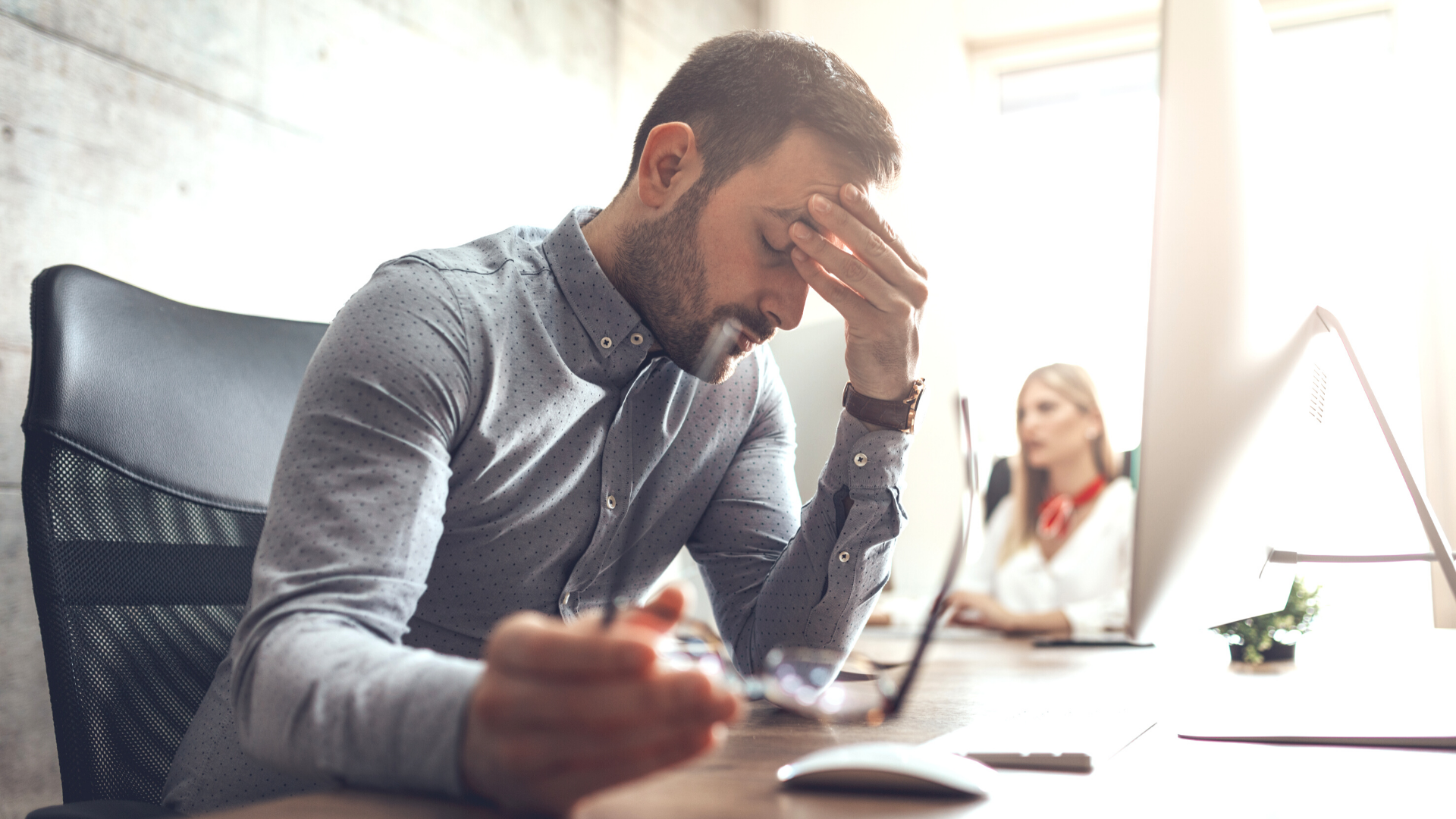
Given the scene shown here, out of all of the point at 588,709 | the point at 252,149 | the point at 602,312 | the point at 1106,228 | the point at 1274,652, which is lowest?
the point at 1274,652

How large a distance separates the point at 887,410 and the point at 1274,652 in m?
0.67

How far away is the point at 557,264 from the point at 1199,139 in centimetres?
66

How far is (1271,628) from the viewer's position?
1.18 meters

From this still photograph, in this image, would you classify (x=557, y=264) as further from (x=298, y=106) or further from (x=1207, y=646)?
(x=1207, y=646)

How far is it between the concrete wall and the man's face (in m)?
0.90

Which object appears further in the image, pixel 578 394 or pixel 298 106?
pixel 298 106

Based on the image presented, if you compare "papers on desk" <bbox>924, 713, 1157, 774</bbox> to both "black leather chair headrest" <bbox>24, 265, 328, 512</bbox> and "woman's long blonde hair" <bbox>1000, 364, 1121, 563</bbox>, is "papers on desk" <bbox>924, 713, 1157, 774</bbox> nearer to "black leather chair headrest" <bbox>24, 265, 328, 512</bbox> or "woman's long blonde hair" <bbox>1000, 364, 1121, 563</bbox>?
"woman's long blonde hair" <bbox>1000, 364, 1121, 563</bbox>

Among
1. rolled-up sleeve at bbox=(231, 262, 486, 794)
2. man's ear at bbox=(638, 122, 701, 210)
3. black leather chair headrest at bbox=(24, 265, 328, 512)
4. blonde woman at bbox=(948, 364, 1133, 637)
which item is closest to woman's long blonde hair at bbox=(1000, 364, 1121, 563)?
blonde woman at bbox=(948, 364, 1133, 637)

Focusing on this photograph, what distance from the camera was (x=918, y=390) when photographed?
3.28 ft

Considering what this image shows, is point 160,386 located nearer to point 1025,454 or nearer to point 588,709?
point 588,709

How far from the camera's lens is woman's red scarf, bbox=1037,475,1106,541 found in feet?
3.19

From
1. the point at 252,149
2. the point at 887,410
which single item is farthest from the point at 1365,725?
the point at 252,149

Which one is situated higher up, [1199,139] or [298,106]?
[298,106]

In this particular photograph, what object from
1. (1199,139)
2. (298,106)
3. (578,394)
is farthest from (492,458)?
(298,106)
